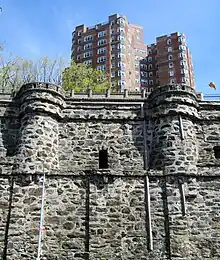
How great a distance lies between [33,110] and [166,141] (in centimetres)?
624

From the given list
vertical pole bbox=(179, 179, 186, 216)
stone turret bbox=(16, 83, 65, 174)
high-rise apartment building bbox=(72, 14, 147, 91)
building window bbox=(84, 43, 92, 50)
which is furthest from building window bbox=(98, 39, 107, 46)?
vertical pole bbox=(179, 179, 186, 216)

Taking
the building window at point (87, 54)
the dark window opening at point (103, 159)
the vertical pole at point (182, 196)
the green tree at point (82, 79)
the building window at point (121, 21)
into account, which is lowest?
the vertical pole at point (182, 196)

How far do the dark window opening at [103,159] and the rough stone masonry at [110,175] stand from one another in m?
0.07

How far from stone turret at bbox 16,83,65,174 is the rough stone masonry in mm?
47

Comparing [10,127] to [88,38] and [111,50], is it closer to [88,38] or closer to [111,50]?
[111,50]

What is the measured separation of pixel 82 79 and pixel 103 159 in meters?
18.5

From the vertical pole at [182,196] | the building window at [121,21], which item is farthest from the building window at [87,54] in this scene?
the vertical pole at [182,196]

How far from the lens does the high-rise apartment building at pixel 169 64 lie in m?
66.0

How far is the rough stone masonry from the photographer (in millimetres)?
14758

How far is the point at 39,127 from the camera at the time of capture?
54.4 ft

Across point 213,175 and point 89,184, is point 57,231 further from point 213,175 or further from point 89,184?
point 213,175

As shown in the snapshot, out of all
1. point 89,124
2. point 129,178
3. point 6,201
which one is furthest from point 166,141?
point 6,201

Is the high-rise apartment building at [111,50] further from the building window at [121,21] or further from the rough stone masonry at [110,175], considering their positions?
the rough stone masonry at [110,175]

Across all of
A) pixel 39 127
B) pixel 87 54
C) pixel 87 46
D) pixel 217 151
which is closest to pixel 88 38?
pixel 87 46
